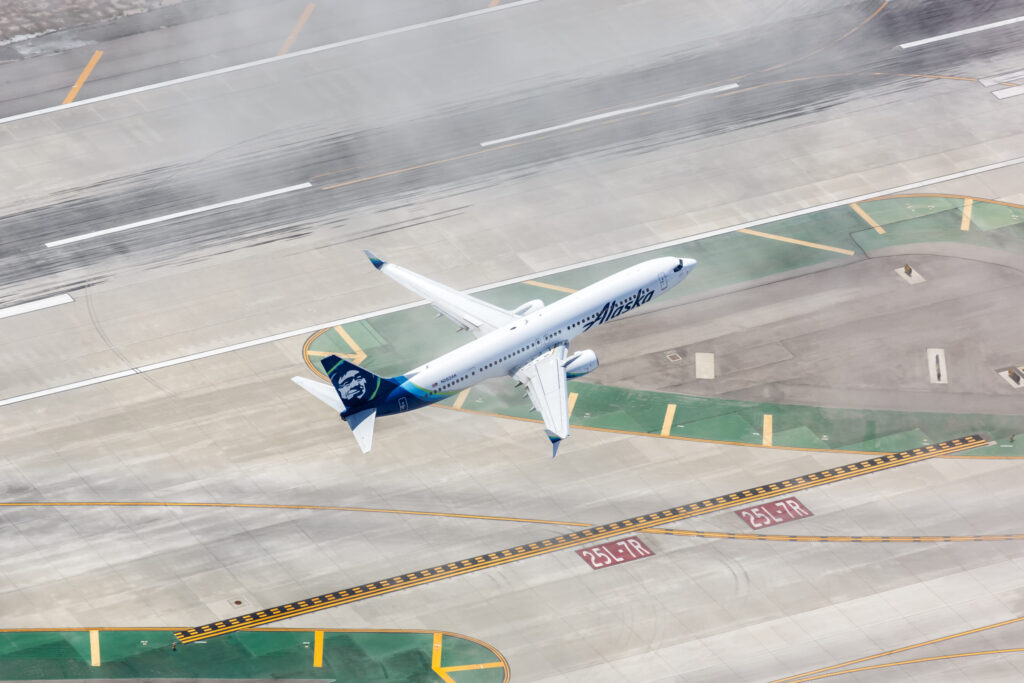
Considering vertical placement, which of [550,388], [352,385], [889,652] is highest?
[352,385]

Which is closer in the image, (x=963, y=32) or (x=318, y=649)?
(x=318, y=649)

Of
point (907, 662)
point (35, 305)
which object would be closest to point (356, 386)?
point (35, 305)

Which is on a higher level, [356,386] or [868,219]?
[356,386]

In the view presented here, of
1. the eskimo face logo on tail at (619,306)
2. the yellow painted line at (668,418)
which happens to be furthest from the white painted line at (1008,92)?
the yellow painted line at (668,418)

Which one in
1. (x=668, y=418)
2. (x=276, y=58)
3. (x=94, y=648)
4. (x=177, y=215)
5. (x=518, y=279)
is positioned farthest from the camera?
(x=276, y=58)

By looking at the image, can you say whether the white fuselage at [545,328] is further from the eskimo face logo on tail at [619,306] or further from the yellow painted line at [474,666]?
the yellow painted line at [474,666]

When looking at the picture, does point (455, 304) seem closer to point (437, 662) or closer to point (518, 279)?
point (518, 279)

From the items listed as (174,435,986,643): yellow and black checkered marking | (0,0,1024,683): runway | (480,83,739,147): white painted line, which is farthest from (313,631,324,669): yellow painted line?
(480,83,739,147): white painted line
